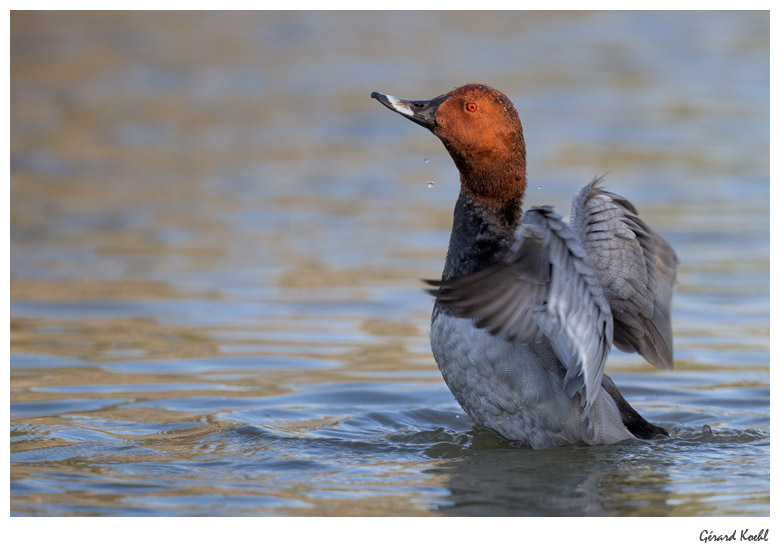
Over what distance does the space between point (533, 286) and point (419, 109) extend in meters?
1.56

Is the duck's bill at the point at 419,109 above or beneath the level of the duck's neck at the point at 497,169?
above

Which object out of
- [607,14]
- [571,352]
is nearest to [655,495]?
[571,352]

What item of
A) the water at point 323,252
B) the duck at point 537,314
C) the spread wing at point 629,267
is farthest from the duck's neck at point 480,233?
the water at point 323,252

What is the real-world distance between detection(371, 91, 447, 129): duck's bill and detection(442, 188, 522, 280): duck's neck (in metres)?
0.44

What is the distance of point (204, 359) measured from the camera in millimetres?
8297

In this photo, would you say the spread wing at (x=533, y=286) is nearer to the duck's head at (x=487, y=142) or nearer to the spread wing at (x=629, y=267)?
the spread wing at (x=629, y=267)

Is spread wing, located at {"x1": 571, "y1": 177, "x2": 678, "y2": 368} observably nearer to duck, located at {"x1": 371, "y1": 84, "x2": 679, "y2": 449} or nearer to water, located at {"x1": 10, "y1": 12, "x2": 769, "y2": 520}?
duck, located at {"x1": 371, "y1": 84, "x2": 679, "y2": 449}

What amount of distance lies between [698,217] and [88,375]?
6.68 meters

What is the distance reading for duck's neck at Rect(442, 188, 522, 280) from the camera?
618cm

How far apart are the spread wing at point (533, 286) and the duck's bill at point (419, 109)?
1291 mm

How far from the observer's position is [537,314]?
542cm

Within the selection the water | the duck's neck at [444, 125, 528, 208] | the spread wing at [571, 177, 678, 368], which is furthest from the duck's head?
the water

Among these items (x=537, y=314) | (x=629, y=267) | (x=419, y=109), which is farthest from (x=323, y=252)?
(x=537, y=314)

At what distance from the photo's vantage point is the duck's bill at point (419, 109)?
6434 mm
